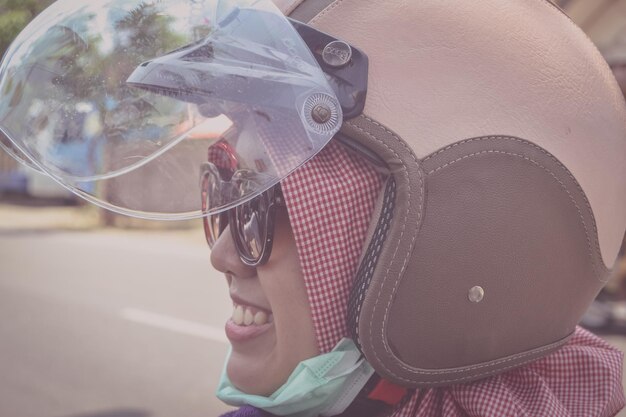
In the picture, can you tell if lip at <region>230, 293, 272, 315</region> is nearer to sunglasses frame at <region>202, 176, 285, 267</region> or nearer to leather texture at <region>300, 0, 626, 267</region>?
sunglasses frame at <region>202, 176, 285, 267</region>

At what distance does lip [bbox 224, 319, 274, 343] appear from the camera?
1.53 meters

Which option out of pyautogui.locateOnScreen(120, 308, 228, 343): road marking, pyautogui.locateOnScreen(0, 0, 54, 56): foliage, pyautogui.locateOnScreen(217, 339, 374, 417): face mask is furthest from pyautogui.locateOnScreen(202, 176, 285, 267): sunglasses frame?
pyautogui.locateOnScreen(120, 308, 228, 343): road marking

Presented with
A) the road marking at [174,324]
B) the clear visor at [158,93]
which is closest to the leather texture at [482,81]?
the clear visor at [158,93]

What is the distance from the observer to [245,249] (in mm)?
1503

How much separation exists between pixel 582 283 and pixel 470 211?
0.32m

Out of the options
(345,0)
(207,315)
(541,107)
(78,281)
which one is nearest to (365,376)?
(541,107)

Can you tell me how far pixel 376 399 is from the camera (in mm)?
1499

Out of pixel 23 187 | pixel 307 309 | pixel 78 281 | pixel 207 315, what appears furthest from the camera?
pixel 23 187

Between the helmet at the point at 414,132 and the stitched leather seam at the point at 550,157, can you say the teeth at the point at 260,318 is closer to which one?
the helmet at the point at 414,132

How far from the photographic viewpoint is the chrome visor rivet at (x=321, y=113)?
1.30 metres

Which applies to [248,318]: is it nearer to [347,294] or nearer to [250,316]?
[250,316]

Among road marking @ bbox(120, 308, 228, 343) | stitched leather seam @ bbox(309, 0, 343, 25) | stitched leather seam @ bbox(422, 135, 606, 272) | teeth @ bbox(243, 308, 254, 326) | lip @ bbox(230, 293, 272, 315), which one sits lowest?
road marking @ bbox(120, 308, 228, 343)

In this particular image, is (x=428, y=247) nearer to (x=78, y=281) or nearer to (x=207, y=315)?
(x=207, y=315)

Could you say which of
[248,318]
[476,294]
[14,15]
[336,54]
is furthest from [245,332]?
[14,15]
